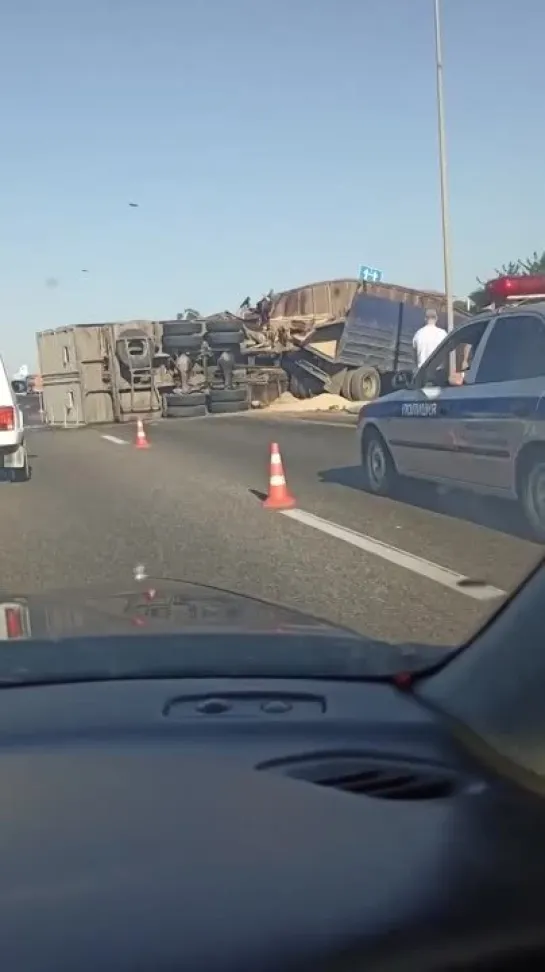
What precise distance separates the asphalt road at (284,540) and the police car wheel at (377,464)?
0.94 ft

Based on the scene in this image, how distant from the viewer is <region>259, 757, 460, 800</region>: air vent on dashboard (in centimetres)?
211

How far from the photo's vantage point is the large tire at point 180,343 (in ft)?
99.0

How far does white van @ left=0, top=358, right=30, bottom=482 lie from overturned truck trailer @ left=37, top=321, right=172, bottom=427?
45.6ft

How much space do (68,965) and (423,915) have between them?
0.49m

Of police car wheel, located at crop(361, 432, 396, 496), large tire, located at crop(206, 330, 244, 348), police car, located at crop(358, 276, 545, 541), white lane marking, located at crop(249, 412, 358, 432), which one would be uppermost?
large tire, located at crop(206, 330, 244, 348)

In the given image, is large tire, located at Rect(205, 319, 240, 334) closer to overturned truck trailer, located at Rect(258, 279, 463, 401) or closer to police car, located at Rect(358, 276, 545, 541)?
overturned truck trailer, located at Rect(258, 279, 463, 401)

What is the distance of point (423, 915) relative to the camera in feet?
5.55

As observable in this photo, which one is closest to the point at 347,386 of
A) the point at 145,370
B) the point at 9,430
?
the point at 145,370

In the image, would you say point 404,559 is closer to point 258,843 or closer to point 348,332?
point 258,843

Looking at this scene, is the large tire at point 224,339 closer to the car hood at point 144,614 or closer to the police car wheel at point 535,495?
the police car wheel at point 535,495

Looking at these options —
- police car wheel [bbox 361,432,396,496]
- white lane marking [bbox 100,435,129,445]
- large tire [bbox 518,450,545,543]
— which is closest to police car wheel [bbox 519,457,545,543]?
large tire [bbox 518,450,545,543]

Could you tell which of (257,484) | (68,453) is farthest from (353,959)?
(68,453)

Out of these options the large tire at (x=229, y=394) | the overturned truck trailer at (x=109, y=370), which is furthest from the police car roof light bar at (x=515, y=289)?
the large tire at (x=229, y=394)

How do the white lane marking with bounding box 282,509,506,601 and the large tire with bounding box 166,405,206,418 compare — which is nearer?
the white lane marking with bounding box 282,509,506,601
